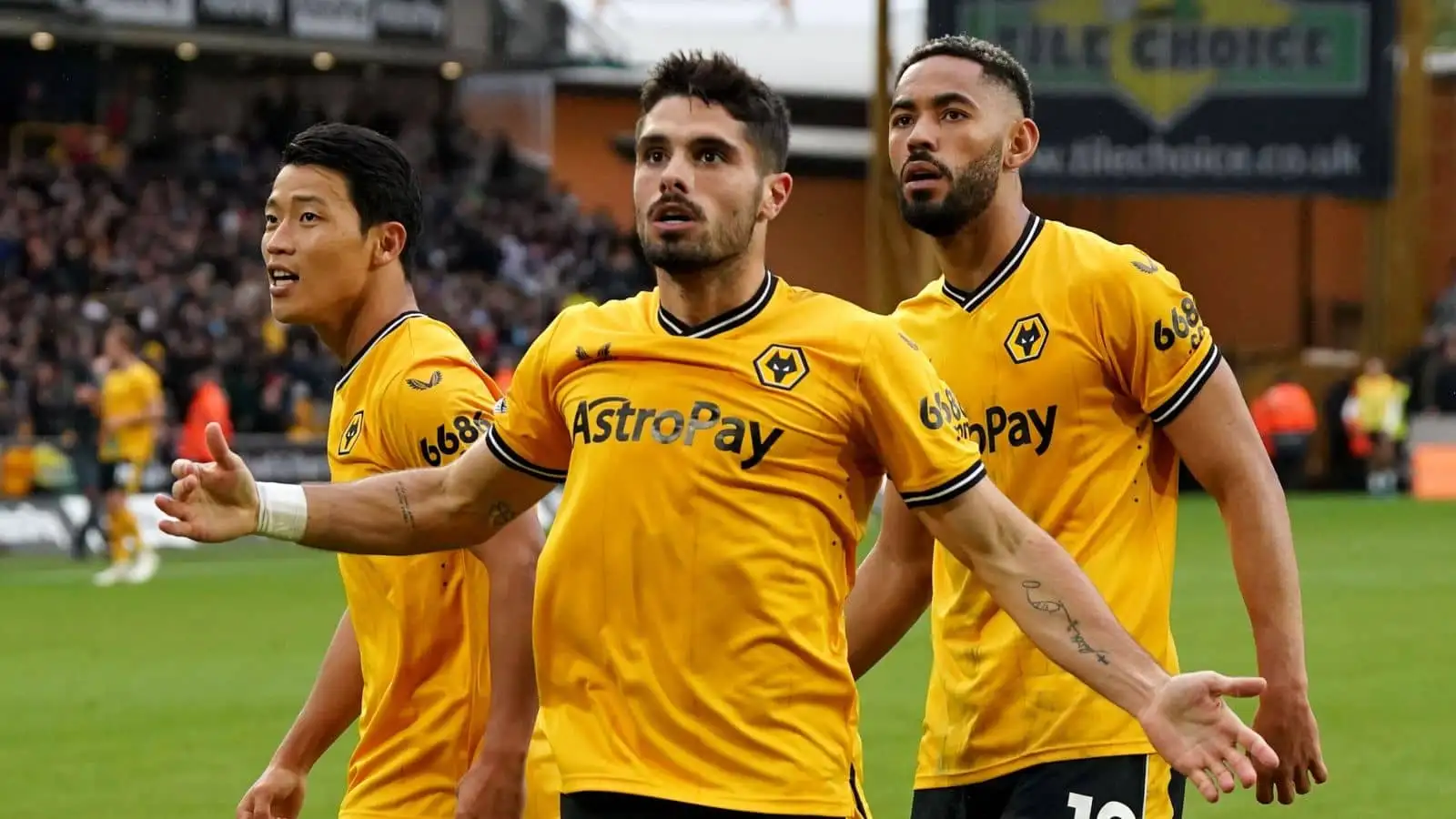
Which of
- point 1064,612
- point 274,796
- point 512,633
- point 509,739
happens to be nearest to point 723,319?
point 1064,612

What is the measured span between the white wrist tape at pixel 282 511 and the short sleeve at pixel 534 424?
412 mm

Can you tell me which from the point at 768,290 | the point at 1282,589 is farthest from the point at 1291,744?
the point at 768,290

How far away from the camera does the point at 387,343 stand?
221 inches

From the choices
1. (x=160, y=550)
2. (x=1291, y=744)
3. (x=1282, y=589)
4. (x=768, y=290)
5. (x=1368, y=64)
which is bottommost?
(x=160, y=550)

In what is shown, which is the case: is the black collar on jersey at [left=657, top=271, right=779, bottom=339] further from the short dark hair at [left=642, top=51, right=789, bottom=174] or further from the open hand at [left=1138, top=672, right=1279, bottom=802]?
the open hand at [left=1138, top=672, right=1279, bottom=802]

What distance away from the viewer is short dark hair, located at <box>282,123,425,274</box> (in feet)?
18.6

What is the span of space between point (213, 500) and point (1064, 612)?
170 cm

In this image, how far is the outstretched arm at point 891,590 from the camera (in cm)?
561

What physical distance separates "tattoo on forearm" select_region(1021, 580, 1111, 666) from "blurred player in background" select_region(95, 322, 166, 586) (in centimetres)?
1877

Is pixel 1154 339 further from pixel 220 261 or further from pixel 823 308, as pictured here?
pixel 220 261

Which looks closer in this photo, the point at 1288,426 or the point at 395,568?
the point at 395,568

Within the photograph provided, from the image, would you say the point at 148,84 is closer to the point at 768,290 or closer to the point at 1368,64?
the point at 1368,64

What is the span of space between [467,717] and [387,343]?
0.93 m

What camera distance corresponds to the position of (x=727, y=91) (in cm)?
451
